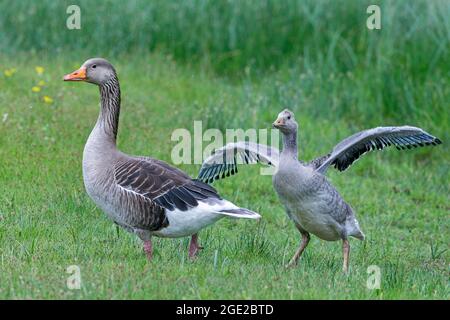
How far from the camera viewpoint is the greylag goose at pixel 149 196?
26.2 ft

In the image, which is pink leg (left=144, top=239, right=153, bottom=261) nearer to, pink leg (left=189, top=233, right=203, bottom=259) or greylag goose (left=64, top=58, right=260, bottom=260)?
greylag goose (left=64, top=58, right=260, bottom=260)

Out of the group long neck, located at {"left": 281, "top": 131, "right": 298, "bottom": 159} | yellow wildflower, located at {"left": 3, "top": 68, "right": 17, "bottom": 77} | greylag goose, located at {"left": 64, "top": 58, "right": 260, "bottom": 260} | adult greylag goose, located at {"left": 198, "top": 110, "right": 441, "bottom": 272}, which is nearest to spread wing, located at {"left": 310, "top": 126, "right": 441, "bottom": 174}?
adult greylag goose, located at {"left": 198, "top": 110, "right": 441, "bottom": 272}

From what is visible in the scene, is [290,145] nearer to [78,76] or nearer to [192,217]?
[192,217]

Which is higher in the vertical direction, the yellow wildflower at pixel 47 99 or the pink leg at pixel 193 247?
the yellow wildflower at pixel 47 99

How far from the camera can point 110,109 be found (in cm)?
887

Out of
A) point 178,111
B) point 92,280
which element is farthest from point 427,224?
point 92,280

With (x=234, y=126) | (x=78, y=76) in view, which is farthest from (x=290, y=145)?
(x=234, y=126)

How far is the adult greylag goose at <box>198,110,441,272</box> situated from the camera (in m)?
8.23

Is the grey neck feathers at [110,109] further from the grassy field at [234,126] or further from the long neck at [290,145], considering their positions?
the long neck at [290,145]

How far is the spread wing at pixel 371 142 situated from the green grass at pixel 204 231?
2.97 feet

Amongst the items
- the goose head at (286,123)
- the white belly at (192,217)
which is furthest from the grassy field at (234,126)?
the goose head at (286,123)

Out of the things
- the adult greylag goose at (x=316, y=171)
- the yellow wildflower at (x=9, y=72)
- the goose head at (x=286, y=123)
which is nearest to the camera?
the adult greylag goose at (x=316, y=171)

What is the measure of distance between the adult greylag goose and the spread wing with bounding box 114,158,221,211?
0.63 m

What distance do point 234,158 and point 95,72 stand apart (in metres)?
1.50
